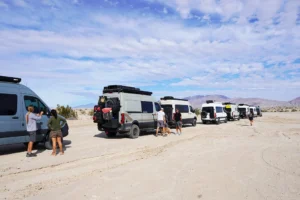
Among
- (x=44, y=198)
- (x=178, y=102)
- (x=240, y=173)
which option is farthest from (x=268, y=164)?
(x=178, y=102)

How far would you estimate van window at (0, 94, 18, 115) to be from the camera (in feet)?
29.4

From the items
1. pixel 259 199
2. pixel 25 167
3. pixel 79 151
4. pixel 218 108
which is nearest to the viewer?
pixel 259 199

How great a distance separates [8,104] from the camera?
360 inches

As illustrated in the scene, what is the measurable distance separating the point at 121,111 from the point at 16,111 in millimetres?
5213

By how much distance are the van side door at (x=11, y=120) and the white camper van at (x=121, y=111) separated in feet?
14.5

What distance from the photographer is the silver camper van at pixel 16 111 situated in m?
8.91

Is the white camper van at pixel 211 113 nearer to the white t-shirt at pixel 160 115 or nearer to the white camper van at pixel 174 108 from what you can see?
the white camper van at pixel 174 108

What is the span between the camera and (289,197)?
4.82m

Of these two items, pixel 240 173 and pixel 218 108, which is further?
pixel 218 108

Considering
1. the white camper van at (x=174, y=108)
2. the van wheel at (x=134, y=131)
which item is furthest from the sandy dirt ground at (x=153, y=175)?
the white camper van at (x=174, y=108)

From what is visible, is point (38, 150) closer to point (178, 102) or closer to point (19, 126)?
point (19, 126)

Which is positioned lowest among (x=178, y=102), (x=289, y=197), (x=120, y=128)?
(x=289, y=197)

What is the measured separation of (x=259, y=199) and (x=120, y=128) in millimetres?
9216

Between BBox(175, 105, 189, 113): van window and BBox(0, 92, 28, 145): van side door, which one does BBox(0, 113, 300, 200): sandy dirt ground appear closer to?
BBox(0, 92, 28, 145): van side door
